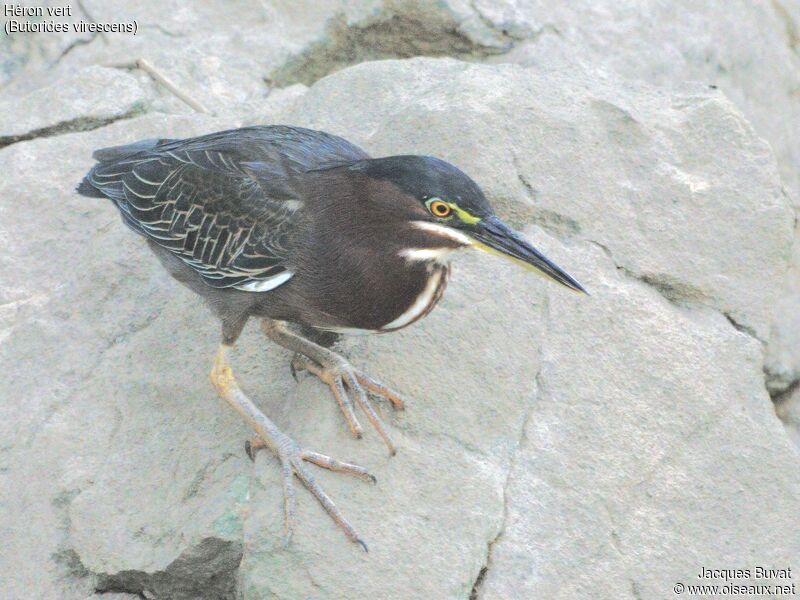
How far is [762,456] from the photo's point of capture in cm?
429

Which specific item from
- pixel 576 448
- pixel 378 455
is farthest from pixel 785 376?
pixel 378 455

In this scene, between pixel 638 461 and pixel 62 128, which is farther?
pixel 62 128

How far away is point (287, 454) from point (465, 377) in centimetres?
83

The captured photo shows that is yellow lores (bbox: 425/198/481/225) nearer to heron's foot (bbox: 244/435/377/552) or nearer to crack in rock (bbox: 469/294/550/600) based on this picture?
crack in rock (bbox: 469/294/550/600)

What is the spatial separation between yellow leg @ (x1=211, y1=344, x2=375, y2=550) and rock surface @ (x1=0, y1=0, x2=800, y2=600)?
5 centimetres

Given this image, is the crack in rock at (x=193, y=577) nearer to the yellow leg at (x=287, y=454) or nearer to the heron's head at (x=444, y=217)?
the yellow leg at (x=287, y=454)

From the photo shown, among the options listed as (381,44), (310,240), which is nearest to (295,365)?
(310,240)

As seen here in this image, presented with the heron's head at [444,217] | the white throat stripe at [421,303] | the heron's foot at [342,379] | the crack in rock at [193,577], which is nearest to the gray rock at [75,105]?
the heron's foot at [342,379]

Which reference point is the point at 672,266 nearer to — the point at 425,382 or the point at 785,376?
the point at 785,376

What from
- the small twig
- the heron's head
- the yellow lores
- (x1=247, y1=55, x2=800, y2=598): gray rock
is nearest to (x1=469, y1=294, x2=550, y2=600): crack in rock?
(x1=247, y1=55, x2=800, y2=598): gray rock

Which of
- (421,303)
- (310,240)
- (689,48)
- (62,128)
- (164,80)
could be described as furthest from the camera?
(689,48)

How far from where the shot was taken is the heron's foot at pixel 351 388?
13.4ft

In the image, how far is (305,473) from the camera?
3.86 meters

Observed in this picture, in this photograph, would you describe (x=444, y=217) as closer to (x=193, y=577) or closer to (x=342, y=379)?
(x=342, y=379)
